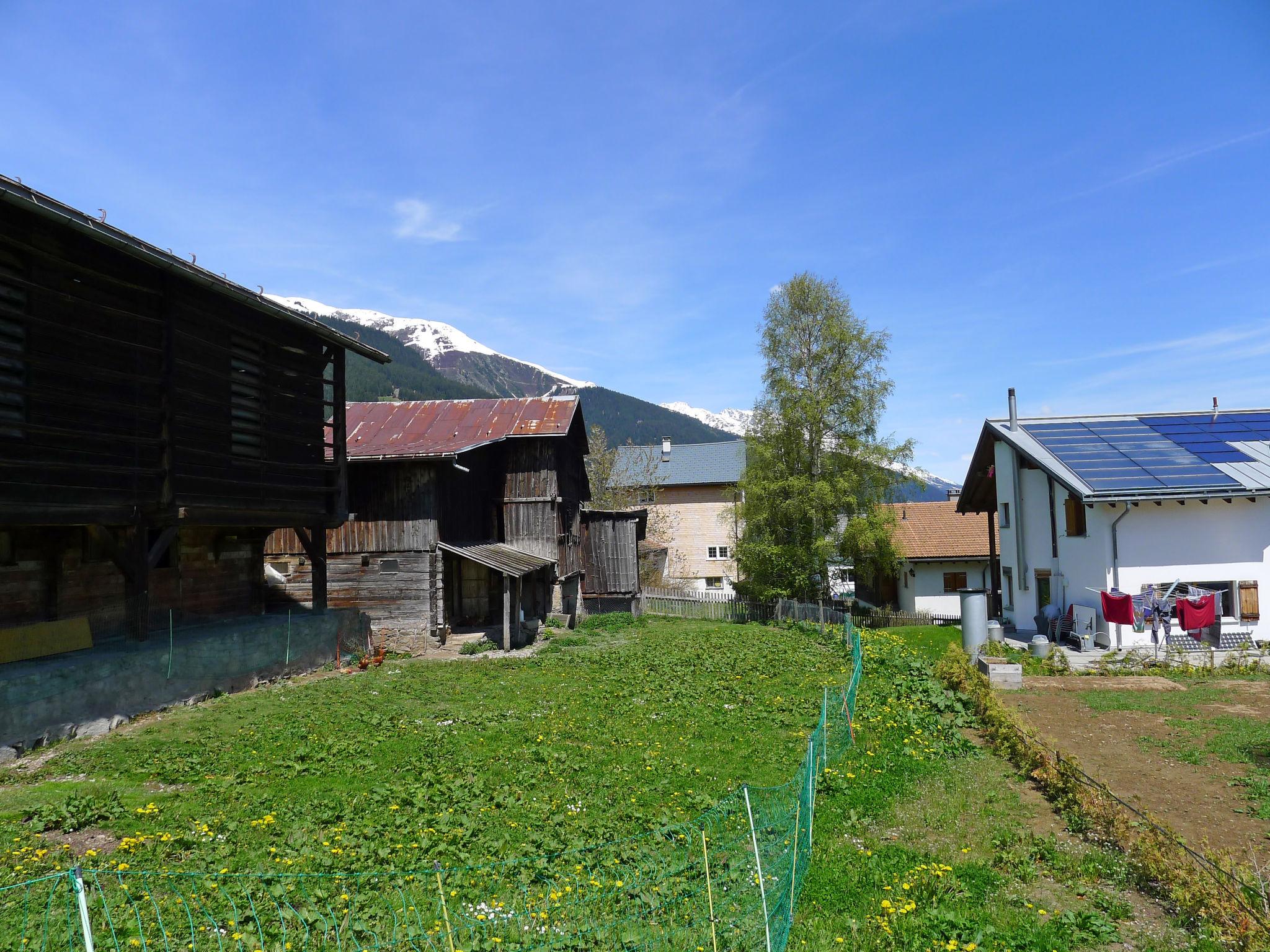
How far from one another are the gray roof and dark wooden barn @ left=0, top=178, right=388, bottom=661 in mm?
37118

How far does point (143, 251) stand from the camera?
13.9 meters

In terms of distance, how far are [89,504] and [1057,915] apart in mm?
15733

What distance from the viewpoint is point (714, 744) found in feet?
41.1

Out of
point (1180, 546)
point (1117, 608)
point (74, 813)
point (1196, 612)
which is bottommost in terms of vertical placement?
point (74, 813)

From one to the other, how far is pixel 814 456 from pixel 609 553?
9.72 meters

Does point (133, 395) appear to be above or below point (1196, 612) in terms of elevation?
above

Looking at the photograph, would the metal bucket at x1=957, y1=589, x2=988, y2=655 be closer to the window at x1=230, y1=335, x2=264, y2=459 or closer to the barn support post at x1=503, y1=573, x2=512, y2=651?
the barn support post at x1=503, y1=573, x2=512, y2=651

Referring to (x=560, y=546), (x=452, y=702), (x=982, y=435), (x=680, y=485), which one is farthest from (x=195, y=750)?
(x=680, y=485)

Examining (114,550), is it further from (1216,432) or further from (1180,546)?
(1216,432)

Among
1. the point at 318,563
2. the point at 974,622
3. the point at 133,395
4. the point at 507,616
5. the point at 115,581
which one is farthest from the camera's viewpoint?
the point at 507,616

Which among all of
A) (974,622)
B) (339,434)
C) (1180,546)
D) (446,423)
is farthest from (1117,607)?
(339,434)

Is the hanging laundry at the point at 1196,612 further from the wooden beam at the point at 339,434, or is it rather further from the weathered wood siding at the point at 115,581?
the weathered wood siding at the point at 115,581

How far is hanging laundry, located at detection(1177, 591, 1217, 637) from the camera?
20859 millimetres

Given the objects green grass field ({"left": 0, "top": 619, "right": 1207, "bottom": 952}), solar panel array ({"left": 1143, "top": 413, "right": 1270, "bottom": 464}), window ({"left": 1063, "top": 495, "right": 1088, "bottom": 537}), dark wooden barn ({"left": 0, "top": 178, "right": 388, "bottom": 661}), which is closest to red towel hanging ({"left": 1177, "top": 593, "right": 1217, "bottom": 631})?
window ({"left": 1063, "top": 495, "right": 1088, "bottom": 537})
